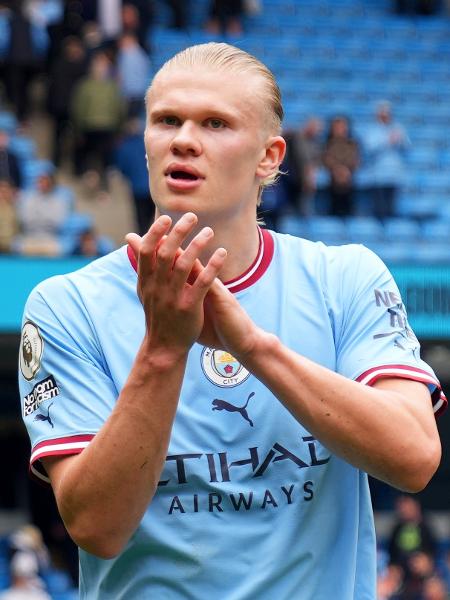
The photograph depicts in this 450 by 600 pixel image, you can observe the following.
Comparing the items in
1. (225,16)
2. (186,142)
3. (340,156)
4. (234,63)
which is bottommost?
(340,156)

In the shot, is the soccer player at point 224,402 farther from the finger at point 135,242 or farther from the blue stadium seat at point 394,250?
the blue stadium seat at point 394,250

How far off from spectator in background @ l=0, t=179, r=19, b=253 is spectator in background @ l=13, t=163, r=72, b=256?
9 centimetres

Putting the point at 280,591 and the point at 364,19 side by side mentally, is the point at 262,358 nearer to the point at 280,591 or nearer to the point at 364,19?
the point at 280,591

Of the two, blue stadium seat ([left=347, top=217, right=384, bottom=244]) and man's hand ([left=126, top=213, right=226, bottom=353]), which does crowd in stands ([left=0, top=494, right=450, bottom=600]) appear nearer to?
blue stadium seat ([left=347, top=217, right=384, bottom=244])

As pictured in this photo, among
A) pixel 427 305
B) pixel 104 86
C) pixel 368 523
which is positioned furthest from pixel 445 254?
pixel 368 523

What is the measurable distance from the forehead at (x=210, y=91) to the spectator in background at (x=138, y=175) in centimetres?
1096

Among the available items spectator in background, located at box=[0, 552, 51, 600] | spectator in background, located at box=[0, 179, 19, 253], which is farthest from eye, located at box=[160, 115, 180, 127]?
spectator in background, located at box=[0, 179, 19, 253]

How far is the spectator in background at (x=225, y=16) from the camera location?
64.2 feet

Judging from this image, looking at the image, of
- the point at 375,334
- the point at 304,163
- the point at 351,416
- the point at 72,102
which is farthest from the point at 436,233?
the point at 351,416

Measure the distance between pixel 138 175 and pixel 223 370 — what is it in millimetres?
11292

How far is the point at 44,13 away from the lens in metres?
16.9

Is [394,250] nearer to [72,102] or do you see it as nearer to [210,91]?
[72,102]

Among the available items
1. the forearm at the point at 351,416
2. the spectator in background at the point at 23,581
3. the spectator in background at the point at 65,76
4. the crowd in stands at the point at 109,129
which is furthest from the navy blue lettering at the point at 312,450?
the spectator in background at the point at 65,76

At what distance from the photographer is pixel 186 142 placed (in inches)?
114
